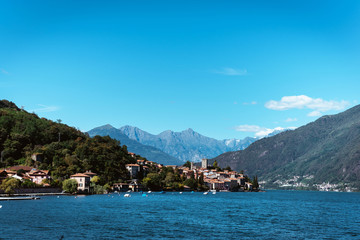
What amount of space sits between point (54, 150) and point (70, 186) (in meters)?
37.0

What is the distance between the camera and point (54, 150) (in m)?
172

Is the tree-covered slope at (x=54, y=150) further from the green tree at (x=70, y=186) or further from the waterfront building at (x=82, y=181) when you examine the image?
the green tree at (x=70, y=186)

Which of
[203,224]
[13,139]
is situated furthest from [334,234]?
[13,139]

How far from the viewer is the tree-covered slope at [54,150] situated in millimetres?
162500

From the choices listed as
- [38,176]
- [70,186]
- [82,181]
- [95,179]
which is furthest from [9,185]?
[95,179]

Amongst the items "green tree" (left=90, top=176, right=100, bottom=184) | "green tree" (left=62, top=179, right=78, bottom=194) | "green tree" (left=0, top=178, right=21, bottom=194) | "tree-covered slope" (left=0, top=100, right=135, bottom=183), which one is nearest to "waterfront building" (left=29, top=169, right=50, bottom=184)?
"tree-covered slope" (left=0, top=100, right=135, bottom=183)

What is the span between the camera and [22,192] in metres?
127

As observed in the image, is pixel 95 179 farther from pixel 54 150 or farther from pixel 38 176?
pixel 54 150

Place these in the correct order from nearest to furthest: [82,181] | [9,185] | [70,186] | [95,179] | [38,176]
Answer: [9,185] → [70,186] → [38,176] → [82,181] → [95,179]

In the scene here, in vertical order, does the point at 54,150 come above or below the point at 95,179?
above

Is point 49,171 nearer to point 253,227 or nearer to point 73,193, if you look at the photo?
point 73,193

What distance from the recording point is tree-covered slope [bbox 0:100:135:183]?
6398 inches

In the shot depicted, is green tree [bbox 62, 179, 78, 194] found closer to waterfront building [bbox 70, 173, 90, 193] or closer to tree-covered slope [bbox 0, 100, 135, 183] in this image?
waterfront building [bbox 70, 173, 90, 193]

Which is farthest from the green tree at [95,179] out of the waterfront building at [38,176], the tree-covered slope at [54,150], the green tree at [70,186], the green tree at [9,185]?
the green tree at [9,185]
